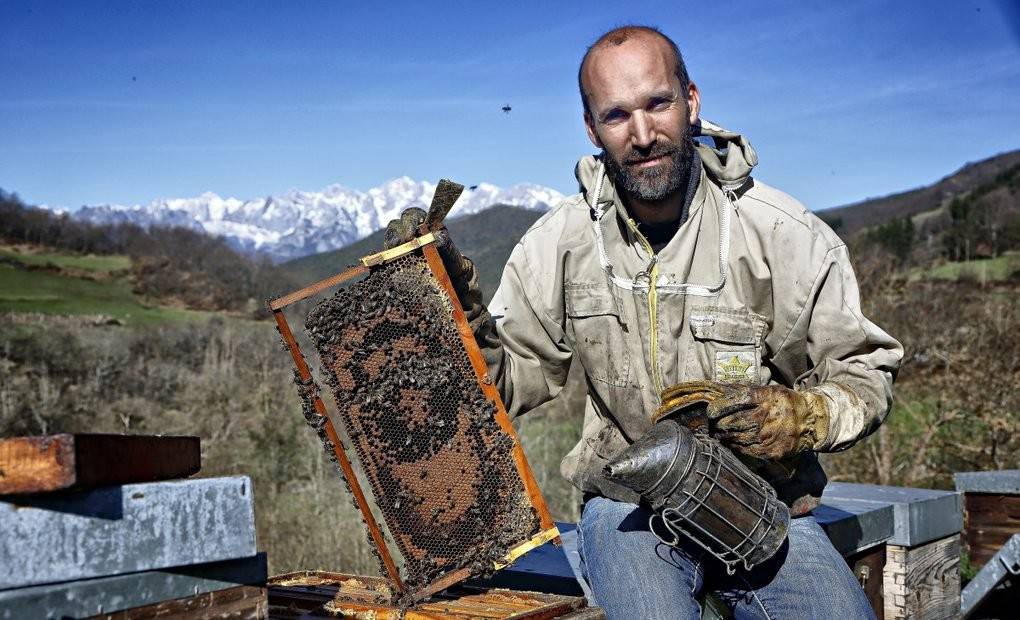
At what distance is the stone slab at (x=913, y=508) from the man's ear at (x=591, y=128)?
6.56ft

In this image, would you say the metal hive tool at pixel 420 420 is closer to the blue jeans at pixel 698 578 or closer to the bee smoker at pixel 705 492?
the blue jeans at pixel 698 578

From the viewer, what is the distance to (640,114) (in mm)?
3373

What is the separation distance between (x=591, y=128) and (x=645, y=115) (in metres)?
0.33

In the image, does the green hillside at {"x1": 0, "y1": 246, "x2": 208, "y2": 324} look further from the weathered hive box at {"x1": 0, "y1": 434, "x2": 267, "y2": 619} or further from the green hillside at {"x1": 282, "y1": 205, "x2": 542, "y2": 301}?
the weathered hive box at {"x1": 0, "y1": 434, "x2": 267, "y2": 619}

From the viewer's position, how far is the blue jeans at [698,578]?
2959mm

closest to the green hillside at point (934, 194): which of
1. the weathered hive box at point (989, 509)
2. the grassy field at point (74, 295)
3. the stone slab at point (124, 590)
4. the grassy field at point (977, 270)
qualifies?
the grassy field at point (977, 270)

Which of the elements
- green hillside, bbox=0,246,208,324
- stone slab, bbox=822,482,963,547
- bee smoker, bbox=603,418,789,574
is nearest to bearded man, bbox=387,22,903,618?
bee smoker, bbox=603,418,789,574

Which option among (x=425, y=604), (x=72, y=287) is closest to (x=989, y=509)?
(x=425, y=604)

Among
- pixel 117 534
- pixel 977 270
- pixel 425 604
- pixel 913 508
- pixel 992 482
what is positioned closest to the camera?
pixel 117 534

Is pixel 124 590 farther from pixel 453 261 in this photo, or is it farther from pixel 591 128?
pixel 591 128

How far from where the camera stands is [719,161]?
3533mm

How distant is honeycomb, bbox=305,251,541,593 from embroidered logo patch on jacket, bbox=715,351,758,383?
832 millimetres

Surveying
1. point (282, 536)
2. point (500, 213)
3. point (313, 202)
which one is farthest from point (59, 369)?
point (313, 202)

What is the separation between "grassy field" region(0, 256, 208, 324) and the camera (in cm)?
1866
